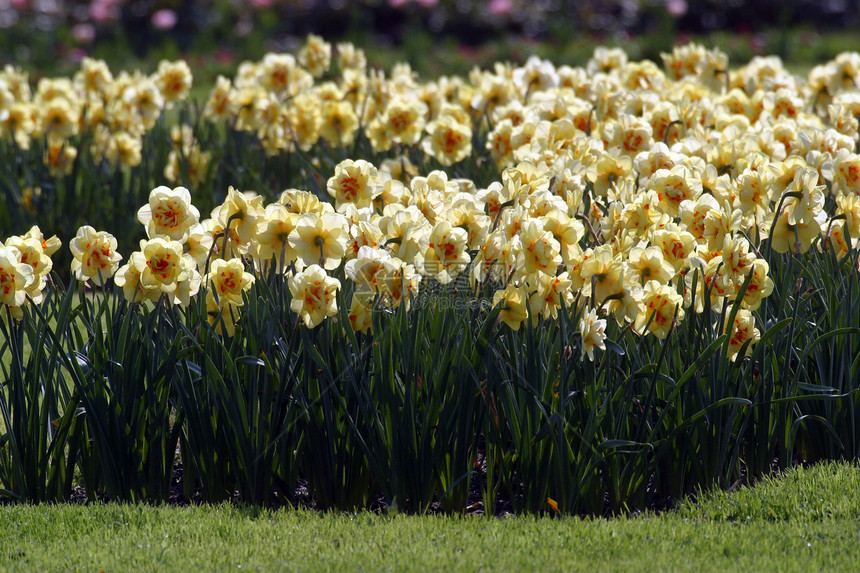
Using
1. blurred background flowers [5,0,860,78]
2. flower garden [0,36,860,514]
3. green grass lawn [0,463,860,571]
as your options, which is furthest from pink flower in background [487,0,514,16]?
green grass lawn [0,463,860,571]

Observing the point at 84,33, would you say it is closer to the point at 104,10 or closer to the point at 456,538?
the point at 104,10

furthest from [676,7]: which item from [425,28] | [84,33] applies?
[84,33]

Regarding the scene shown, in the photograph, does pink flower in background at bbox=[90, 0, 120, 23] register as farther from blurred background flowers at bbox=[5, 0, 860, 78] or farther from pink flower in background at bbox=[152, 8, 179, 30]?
pink flower in background at bbox=[152, 8, 179, 30]

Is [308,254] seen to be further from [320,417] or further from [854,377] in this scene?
[854,377]

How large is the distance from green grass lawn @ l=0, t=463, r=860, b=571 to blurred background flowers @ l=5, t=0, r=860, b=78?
1042 cm

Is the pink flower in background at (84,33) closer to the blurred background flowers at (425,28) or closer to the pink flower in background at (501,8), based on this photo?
the blurred background flowers at (425,28)

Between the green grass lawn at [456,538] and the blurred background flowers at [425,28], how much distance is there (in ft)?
34.2

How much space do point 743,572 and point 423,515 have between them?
871mm

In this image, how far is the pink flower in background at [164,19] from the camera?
13922mm

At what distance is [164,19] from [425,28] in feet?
12.2

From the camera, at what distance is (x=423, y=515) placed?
9.08 ft

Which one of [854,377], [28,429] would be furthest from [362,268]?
[854,377]

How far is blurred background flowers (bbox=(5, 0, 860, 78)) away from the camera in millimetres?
13125

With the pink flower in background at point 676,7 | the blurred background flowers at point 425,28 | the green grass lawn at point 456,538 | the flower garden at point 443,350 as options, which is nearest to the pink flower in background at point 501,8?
the blurred background flowers at point 425,28
